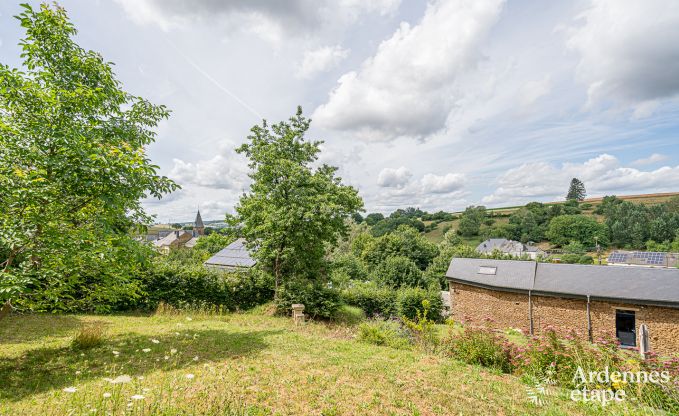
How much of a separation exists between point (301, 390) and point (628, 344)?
17.7 metres

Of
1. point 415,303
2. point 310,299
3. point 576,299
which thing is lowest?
point 415,303

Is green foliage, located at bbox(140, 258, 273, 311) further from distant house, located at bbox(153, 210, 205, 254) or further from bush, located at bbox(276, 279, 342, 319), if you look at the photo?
distant house, located at bbox(153, 210, 205, 254)

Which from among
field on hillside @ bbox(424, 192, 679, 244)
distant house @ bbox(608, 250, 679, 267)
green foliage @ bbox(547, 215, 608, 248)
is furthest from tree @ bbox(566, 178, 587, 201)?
distant house @ bbox(608, 250, 679, 267)

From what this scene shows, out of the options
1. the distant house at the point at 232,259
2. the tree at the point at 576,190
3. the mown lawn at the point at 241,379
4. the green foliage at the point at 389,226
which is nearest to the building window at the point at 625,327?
the mown lawn at the point at 241,379

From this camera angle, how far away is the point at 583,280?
15.3m

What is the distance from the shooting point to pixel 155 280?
1200 cm

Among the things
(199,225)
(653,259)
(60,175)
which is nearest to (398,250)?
(653,259)

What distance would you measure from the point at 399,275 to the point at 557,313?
12.7 m

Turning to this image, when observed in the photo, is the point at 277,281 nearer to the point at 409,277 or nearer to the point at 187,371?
the point at 187,371

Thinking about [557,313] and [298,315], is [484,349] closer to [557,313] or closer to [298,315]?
[298,315]

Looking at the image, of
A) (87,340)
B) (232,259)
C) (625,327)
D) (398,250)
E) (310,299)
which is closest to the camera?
(87,340)

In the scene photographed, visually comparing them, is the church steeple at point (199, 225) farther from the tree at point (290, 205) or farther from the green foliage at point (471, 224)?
the tree at point (290, 205)

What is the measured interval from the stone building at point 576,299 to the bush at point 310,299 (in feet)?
18.9

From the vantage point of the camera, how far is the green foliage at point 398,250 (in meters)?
35.9
